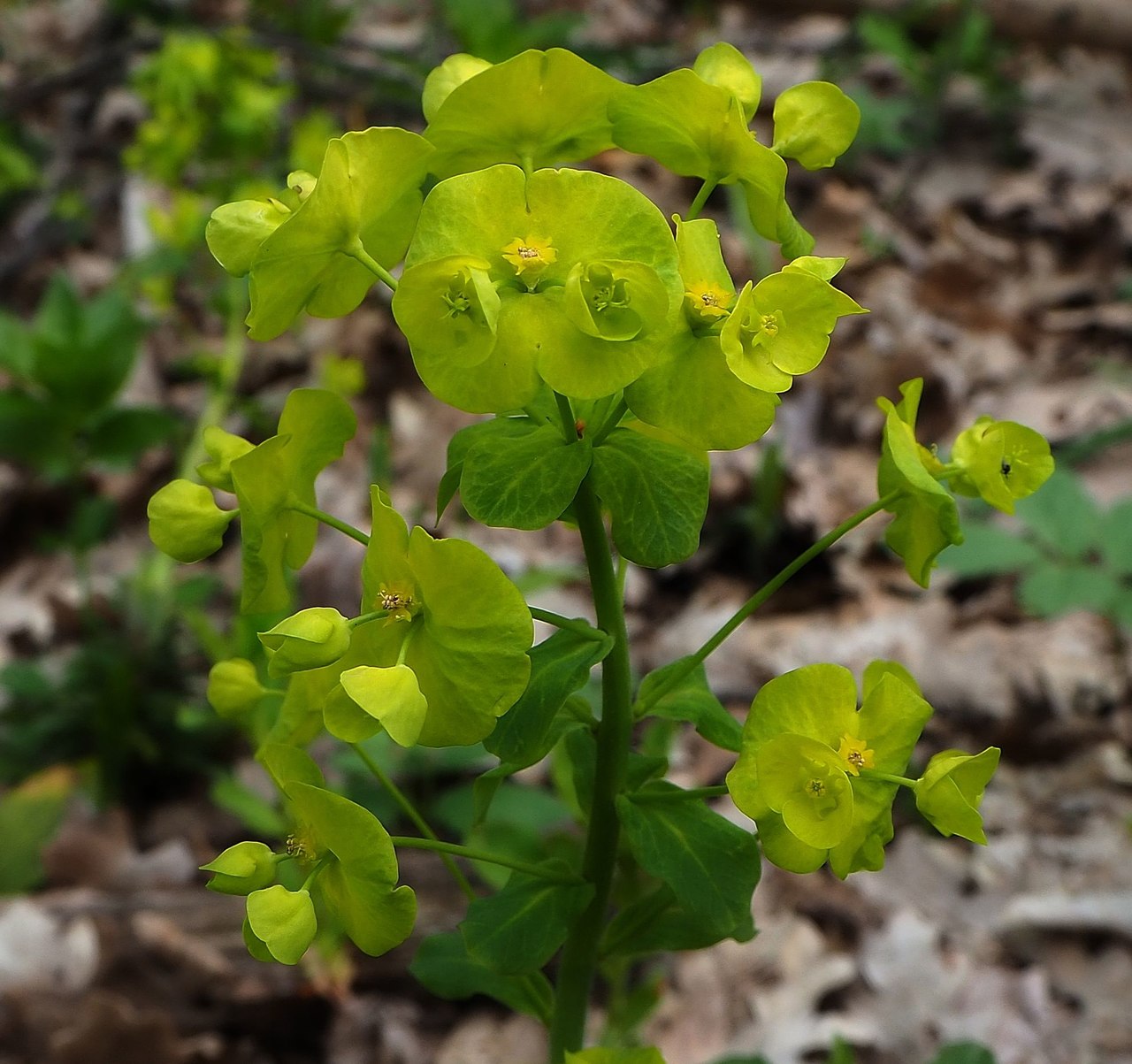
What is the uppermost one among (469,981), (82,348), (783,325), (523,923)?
(783,325)

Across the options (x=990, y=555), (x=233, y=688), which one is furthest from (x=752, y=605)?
(x=990, y=555)

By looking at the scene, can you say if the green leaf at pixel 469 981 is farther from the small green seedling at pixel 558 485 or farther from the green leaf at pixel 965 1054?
the green leaf at pixel 965 1054

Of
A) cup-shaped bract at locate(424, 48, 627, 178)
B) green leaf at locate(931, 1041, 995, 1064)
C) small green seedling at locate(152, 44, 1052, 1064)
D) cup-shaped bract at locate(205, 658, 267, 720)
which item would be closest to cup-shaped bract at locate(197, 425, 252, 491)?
small green seedling at locate(152, 44, 1052, 1064)

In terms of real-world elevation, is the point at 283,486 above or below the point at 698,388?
below

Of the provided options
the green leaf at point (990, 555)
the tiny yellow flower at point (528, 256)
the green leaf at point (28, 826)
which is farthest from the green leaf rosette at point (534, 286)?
the green leaf at point (28, 826)

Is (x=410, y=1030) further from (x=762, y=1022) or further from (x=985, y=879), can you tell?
(x=985, y=879)

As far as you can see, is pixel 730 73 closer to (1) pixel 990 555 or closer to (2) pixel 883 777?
(2) pixel 883 777

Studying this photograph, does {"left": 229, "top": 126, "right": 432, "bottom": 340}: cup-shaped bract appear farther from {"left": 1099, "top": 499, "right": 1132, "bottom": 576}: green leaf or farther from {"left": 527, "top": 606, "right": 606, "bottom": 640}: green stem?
{"left": 1099, "top": 499, "right": 1132, "bottom": 576}: green leaf
